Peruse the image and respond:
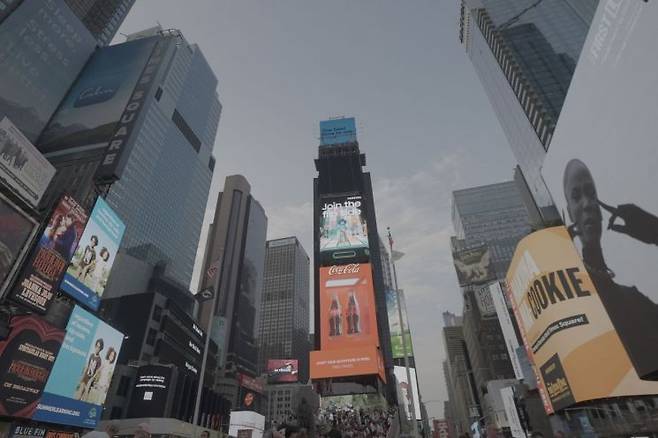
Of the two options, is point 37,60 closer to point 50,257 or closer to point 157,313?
point 157,313

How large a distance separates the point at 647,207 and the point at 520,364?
179ft

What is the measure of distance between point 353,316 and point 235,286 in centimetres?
10679

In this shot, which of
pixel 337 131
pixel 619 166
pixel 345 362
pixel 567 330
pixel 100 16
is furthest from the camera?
pixel 100 16

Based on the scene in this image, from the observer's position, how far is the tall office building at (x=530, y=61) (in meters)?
83.7

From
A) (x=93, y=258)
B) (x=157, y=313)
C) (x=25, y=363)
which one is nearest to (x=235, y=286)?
(x=157, y=313)

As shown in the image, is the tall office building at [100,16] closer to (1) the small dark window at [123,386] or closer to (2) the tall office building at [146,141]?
(2) the tall office building at [146,141]

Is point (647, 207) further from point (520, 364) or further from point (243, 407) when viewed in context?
point (243, 407)

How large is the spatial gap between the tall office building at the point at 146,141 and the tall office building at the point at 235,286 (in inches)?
654

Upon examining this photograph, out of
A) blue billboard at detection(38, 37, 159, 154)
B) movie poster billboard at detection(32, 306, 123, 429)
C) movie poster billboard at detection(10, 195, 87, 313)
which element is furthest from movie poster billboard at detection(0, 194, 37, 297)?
blue billboard at detection(38, 37, 159, 154)

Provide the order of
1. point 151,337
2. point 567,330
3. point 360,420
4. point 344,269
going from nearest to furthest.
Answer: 1. point 567,330
2. point 360,420
3. point 344,269
4. point 151,337

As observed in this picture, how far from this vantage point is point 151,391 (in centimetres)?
5800

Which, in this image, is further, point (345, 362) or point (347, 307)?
point (347, 307)

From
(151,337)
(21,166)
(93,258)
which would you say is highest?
(151,337)

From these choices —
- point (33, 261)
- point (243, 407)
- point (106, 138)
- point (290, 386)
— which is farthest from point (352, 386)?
point (290, 386)
